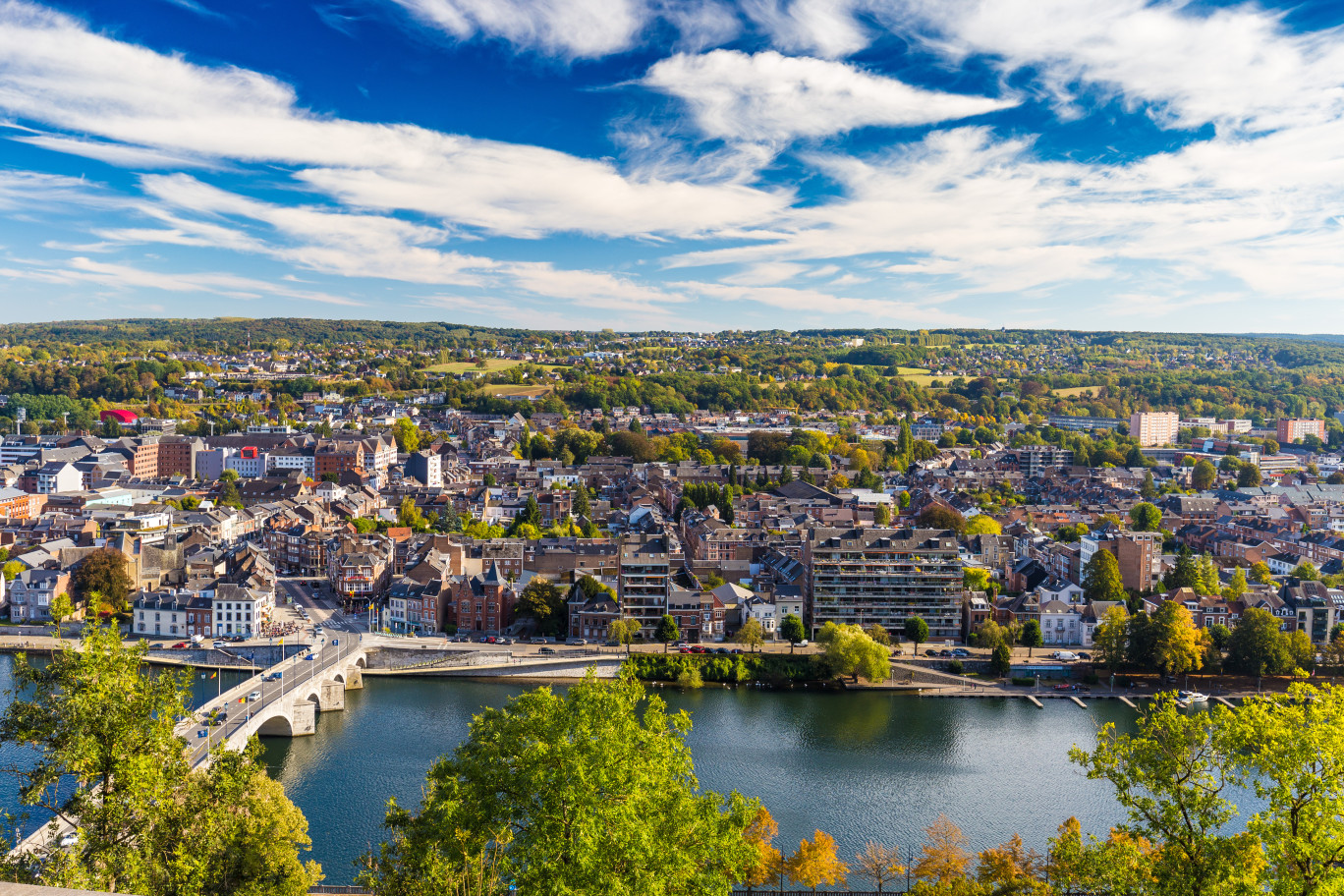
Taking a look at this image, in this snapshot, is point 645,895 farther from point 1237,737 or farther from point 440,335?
point 440,335

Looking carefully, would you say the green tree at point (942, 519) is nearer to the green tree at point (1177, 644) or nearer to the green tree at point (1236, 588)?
the green tree at point (1236, 588)

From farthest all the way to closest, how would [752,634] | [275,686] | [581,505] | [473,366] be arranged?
[473,366] → [581,505] → [752,634] → [275,686]

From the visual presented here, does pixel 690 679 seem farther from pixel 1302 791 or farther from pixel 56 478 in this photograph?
pixel 56 478

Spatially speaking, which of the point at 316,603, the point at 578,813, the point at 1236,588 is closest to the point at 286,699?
the point at 316,603

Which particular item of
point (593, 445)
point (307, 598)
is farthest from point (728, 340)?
point (307, 598)

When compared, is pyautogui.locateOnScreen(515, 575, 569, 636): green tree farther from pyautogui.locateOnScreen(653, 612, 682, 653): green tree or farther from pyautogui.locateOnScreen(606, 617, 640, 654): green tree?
pyautogui.locateOnScreen(653, 612, 682, 653): green tree
